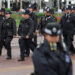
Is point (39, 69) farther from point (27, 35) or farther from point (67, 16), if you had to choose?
point (67, 16)

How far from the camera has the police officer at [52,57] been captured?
11.8 feet

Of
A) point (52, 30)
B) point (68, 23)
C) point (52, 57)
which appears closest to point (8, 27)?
point (68, 23)

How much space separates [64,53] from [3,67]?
509 centimetres

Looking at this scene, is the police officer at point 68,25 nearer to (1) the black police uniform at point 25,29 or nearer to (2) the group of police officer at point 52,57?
(1) the black police uniform at point 25,29

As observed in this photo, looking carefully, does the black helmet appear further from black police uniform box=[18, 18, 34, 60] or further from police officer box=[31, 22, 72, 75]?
black police uniform box=[18, 18, 34, 60]

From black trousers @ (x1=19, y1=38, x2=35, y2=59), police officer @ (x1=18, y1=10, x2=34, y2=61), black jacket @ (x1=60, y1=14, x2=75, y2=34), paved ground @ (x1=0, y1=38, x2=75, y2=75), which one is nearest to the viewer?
paved ground @ (x1=0, y1=38, x2=75, y2=75)

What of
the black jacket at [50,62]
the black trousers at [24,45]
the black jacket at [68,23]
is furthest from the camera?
the black jacket at [68,23]

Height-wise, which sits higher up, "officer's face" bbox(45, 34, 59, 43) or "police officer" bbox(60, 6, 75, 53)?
"officer's face" bbox(45, 34, 59, 43)

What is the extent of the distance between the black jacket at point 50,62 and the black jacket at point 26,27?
5.44 meters

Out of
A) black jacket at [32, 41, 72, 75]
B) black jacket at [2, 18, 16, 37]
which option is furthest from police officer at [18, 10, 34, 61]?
black jacket at [32, 41, 72, 75]

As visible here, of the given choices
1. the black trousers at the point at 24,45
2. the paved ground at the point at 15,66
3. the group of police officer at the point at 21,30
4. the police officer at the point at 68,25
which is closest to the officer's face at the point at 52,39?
the paved ground at the point at 15,66

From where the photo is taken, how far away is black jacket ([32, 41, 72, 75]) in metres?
3.59

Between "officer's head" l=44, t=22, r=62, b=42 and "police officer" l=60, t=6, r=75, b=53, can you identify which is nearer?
"officer's head" l=44, t=22, r=62, b=42


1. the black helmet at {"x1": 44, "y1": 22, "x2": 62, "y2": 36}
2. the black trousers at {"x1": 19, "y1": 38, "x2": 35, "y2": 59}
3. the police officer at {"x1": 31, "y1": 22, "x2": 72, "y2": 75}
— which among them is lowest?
the black trousers at {"x1": 19, "y1": 38, "x2": 35, "y2": 59}
